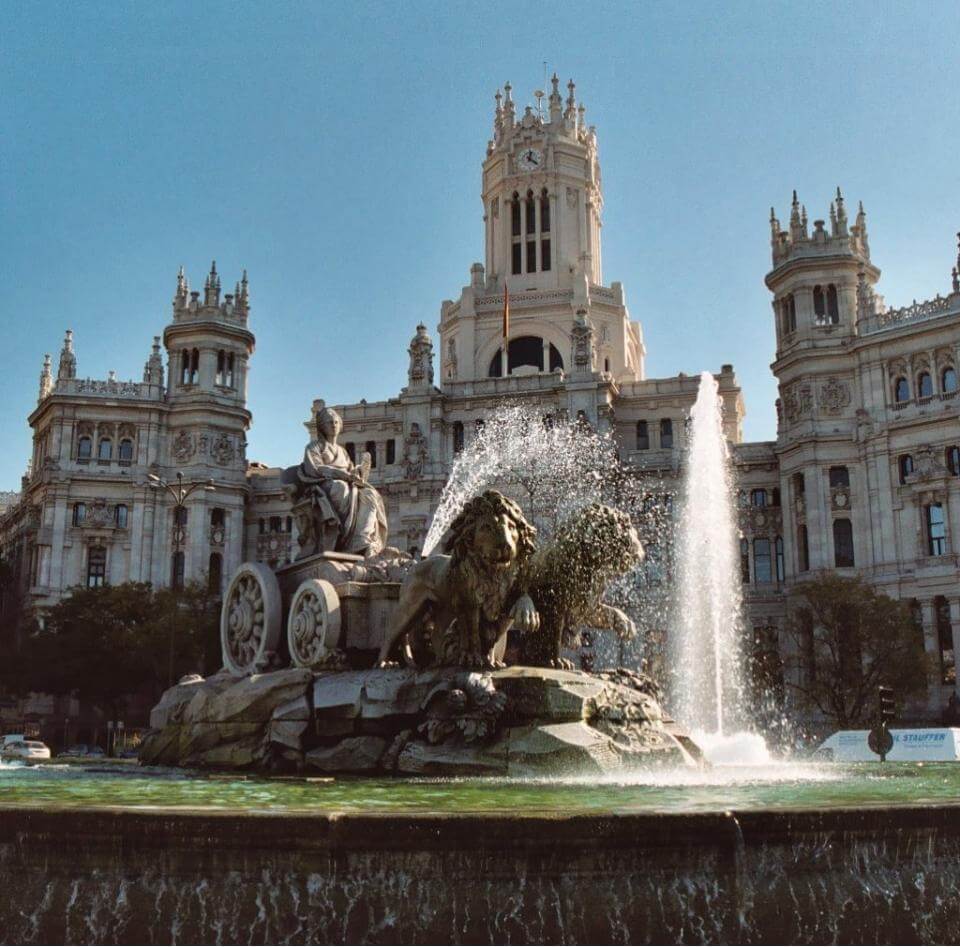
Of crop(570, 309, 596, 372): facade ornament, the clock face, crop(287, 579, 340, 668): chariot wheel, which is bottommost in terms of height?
crop(287, 579, 340, 668): chariot wheel

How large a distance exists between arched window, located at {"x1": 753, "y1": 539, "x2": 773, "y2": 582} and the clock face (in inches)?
1315

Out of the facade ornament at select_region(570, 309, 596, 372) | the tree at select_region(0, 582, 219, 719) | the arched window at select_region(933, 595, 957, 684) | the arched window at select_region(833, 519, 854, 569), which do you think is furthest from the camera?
the facade ornament at select_region(570, 309, 596, 372)

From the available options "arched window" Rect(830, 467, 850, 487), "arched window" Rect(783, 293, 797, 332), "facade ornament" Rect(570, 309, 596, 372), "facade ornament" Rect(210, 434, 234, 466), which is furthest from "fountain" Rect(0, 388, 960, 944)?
"facade ornament" Rect(210, 434, 234, 466)

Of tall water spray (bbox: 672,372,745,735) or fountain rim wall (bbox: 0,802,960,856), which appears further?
tall water spray (bbox: 672,372,745,735)

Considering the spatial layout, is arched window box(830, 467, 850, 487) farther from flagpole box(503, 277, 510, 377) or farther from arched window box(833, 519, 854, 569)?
flagpole box(503, 277, 510, 377)

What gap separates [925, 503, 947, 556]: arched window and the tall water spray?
30.8 ft

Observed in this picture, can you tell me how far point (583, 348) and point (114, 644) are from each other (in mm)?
30449

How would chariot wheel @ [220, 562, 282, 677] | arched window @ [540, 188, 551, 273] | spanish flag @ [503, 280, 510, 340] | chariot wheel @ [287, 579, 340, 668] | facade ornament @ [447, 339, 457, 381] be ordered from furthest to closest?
arched window @ [540, 188, 551, 273]
facade ornament @ [447, 339, 457, 381]
spanish flag @ [503, 280, 510, 340]
chariot wheel @ [220, 562, 282, 677]
chariot wheel @ [287, 579, 340, 668]

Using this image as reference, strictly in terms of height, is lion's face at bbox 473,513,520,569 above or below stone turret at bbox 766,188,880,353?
below

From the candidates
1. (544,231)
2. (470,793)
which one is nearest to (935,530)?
(544,231)

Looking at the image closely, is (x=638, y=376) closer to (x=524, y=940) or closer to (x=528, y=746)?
(x=528, y=746)

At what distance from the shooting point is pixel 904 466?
54875mm

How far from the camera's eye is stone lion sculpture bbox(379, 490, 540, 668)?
39.7 ft

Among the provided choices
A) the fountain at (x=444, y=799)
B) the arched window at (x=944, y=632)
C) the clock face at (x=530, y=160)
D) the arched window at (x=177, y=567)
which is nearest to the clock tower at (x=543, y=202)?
the clock face at (x=530, y=160)
